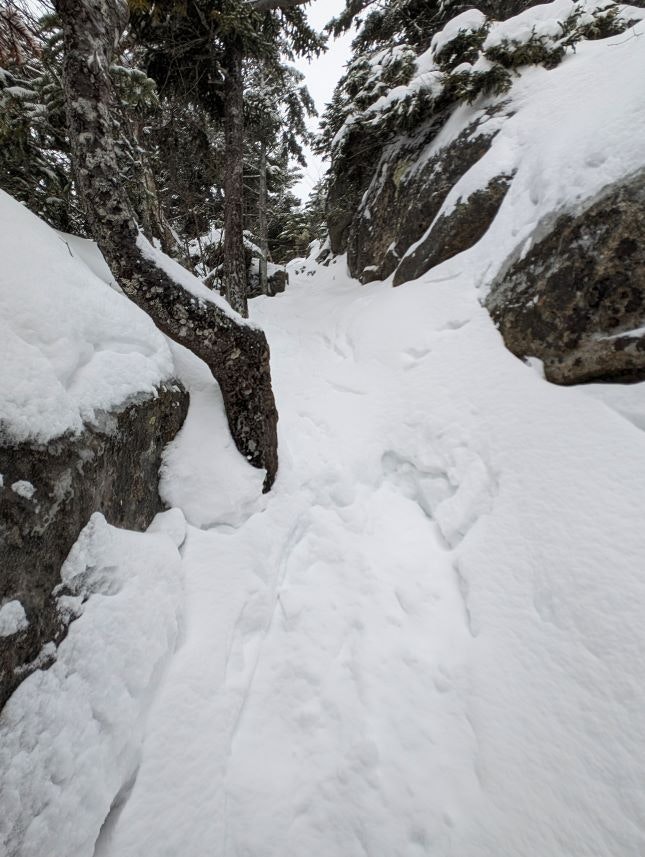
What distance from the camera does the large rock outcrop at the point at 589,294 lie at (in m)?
2.68

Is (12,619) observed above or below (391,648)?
above

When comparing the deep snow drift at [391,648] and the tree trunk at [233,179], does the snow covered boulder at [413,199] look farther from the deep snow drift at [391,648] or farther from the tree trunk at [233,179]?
the tree trunk at [233,179]

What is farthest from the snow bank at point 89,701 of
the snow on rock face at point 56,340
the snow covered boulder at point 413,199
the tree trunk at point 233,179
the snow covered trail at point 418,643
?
the snow covered boulder at point 413,199

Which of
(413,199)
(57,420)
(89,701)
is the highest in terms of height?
(57,420)

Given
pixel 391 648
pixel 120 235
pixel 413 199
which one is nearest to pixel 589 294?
pixel 391 648

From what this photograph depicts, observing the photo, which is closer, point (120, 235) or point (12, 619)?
point (12, 619)

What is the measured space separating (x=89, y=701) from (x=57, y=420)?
1267 mm

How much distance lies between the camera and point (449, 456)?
315cm

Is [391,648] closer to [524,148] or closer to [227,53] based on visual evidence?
[524,148]

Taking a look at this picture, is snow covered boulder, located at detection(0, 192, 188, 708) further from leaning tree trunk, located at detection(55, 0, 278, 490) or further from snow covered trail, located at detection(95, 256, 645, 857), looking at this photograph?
snow covered trail, located at detection(95, 256, 645, 857)

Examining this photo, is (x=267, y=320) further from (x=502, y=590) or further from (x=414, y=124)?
(x=502, y=590)

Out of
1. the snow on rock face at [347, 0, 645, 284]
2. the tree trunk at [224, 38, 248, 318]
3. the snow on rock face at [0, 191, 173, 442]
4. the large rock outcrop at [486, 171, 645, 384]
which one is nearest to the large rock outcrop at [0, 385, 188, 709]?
the snow on rock face at [0, 191, 173, 442]

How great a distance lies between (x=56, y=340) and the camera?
1803 mm

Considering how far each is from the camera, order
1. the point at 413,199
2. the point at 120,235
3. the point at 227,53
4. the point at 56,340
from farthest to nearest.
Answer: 1. the point at 413,199
2. the point at 227,53
3. the point at 120,235
4. the point at 56,340
